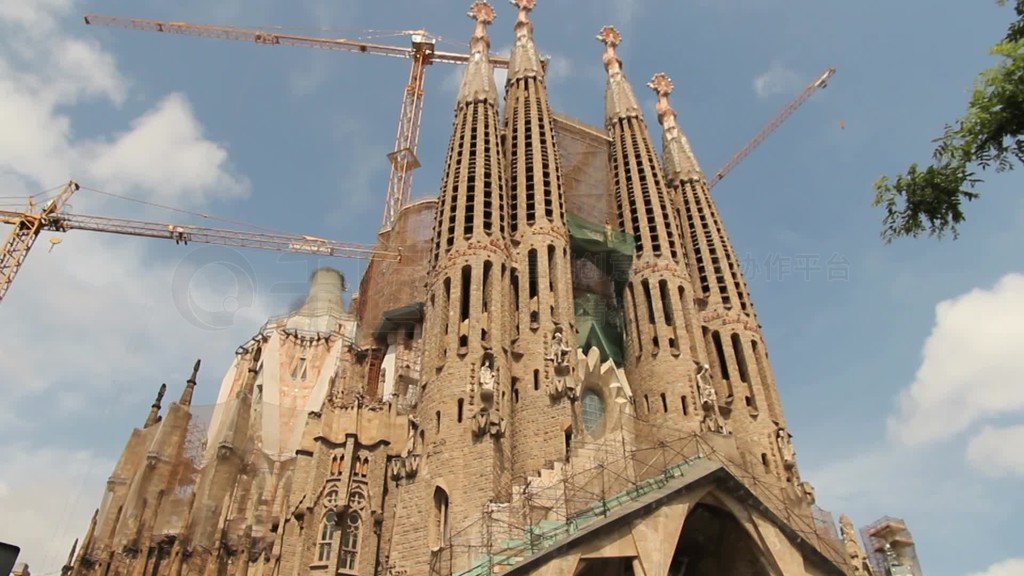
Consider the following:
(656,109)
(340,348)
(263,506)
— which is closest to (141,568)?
(263,506)

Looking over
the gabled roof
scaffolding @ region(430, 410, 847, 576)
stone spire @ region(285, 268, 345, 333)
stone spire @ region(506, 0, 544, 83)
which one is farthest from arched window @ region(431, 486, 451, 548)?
stone spire @ region(506, 0, 544, 83)

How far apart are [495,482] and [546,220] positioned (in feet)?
42.5

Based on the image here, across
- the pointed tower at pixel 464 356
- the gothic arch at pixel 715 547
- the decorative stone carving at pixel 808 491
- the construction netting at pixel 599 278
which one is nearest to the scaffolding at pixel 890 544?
the decorative stone carving at pixel 808 491

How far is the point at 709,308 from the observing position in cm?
3481

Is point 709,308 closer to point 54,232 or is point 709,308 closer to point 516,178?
point 516,178

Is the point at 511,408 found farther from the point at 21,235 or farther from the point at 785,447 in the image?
the point at 21,235

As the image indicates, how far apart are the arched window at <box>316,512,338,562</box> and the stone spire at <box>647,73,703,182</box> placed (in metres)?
25.3

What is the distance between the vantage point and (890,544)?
4281 cm

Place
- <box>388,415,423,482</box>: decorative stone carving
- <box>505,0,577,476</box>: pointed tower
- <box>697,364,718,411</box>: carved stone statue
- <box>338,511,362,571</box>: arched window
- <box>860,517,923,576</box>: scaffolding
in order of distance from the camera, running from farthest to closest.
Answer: <box>860,517,923,576</box>: scaffolding < <box>697,364,718,411</box>: carved stone statue < <box>505,0,577,476</box>: pointed tower < <box>338,511,362,571</box>: arched window < <box>388,415,423,482</box>: decorative stone carving

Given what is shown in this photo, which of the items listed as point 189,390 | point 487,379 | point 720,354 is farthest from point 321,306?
point 720,354

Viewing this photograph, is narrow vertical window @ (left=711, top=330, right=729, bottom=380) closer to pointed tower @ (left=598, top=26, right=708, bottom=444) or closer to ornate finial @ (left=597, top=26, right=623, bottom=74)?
pointed tower @ (left=598, top=26, right=708, bottom=444)

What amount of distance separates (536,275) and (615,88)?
18.2m

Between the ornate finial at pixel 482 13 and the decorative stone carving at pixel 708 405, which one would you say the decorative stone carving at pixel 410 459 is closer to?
the decorative stone carving at pixel 708 405

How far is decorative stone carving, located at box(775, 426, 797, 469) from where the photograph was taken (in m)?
29.7
